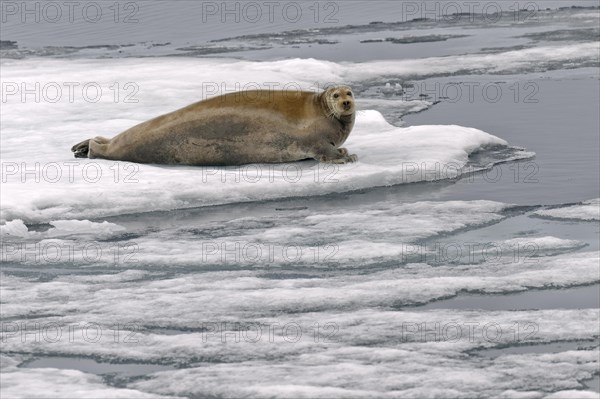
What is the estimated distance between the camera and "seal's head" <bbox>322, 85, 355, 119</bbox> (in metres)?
8.69

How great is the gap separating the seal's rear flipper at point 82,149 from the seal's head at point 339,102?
176 cm

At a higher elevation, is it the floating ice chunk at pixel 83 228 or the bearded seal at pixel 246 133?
the bearded seal at pixel 246 133

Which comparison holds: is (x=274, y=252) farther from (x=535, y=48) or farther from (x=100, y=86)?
(x=535, y=48)

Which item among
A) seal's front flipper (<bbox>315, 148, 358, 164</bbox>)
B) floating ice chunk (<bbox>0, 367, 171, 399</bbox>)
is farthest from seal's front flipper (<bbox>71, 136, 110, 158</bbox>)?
floating ice chunk (<bbox>0, 367, 171, 399</bbox>)

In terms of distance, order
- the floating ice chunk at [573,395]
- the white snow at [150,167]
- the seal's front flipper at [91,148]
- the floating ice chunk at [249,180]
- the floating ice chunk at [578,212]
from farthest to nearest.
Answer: the seal's front flipper at [91,148] < the white snow at [150,167] < the floating ice chunk at [249,180] < the floating ice chunk at [578,212] < the floating ice chunk at [573,395]

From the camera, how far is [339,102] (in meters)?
8.67

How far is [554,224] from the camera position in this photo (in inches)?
267

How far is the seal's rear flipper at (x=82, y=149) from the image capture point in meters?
9.01

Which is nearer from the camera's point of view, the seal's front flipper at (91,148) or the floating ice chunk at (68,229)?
the floating ice chunk at (68,229)

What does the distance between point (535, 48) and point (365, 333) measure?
1014cm

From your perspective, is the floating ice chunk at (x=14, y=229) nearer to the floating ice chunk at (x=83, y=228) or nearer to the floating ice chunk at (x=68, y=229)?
the floating ice chunk at (x=68, y=229)

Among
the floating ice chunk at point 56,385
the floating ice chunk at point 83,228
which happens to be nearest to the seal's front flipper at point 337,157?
the floating ice chunk at point 83,228

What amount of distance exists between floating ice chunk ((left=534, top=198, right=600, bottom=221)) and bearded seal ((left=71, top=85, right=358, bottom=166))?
185 centimetres

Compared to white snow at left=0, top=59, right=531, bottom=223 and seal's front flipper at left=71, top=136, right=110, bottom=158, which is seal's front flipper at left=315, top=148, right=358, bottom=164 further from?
seal's front flipper at left=71, top=136, right=110, bottom=158
